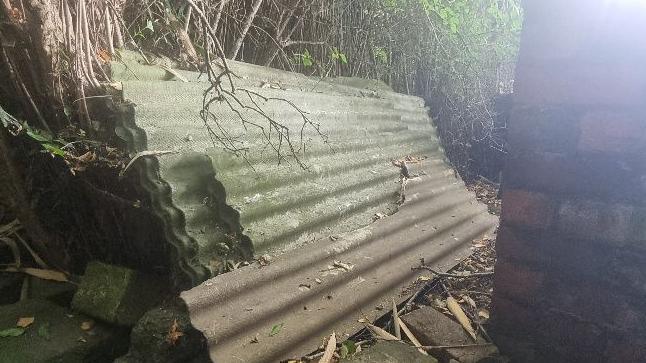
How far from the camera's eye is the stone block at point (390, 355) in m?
1.58

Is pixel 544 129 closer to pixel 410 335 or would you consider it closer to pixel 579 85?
pixel 579 85

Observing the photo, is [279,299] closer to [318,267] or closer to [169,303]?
[318,267]

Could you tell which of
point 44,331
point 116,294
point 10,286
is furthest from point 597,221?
point 10,286

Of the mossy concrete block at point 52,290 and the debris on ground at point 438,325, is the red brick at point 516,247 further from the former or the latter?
the mossy concrete block at point 52,290

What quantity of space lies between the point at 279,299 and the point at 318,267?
296 millimetres

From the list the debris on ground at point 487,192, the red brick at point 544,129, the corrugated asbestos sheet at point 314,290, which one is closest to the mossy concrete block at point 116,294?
the corrugated asbestos sheet at point 314,290

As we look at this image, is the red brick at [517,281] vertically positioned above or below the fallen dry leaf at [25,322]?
above

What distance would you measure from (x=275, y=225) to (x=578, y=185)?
117 centimetres

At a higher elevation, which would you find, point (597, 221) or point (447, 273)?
point (597, 221)

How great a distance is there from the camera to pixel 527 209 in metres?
1.41

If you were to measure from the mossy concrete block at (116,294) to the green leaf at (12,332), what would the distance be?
0.21m

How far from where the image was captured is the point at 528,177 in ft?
4.55

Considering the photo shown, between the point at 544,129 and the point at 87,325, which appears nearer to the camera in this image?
the point at 544,129

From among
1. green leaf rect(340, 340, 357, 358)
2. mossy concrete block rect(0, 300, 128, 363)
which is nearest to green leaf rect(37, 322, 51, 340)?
mossy concrete block rect(0, 300, 128, 363)
